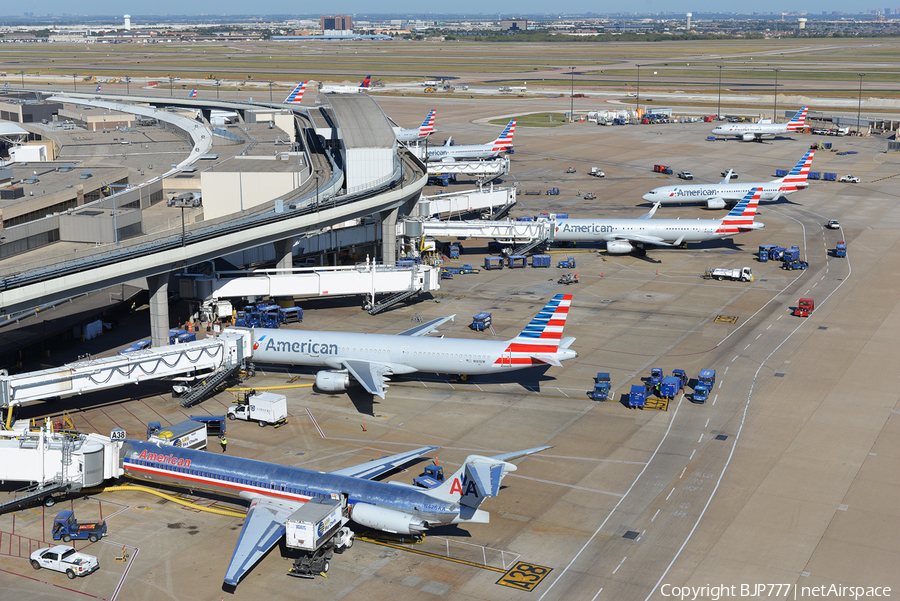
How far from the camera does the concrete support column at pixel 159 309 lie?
2643 inches

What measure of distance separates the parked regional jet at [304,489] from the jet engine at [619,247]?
192 ft

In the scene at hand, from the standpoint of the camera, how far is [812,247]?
10706 cm

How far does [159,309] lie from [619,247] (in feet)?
180

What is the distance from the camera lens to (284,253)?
269 feet

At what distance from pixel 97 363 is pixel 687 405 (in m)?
38.8

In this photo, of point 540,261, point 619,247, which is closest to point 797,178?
point 619,247

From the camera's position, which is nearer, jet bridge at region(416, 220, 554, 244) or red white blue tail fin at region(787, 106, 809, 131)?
jet bridge at region(416, 220, 554, 244)

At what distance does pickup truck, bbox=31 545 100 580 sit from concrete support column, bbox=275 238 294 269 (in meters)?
43.0

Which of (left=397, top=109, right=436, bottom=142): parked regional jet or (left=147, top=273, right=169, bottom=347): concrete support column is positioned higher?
(left=397, top=109, right=436, bottom=142): parked regional jet

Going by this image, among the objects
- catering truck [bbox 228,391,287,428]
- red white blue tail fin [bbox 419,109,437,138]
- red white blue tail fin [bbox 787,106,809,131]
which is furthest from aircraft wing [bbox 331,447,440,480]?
red white blue tail fin [bbox 787,106,809,131]

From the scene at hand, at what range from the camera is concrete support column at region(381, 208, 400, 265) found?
90.6 metres

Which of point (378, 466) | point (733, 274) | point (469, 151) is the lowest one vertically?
point (378, 466)

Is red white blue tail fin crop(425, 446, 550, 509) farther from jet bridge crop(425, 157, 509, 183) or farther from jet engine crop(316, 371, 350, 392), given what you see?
jet bridge crop(425, 157, 509, 183)

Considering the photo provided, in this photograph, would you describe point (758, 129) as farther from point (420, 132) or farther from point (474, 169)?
point (474, 169)
